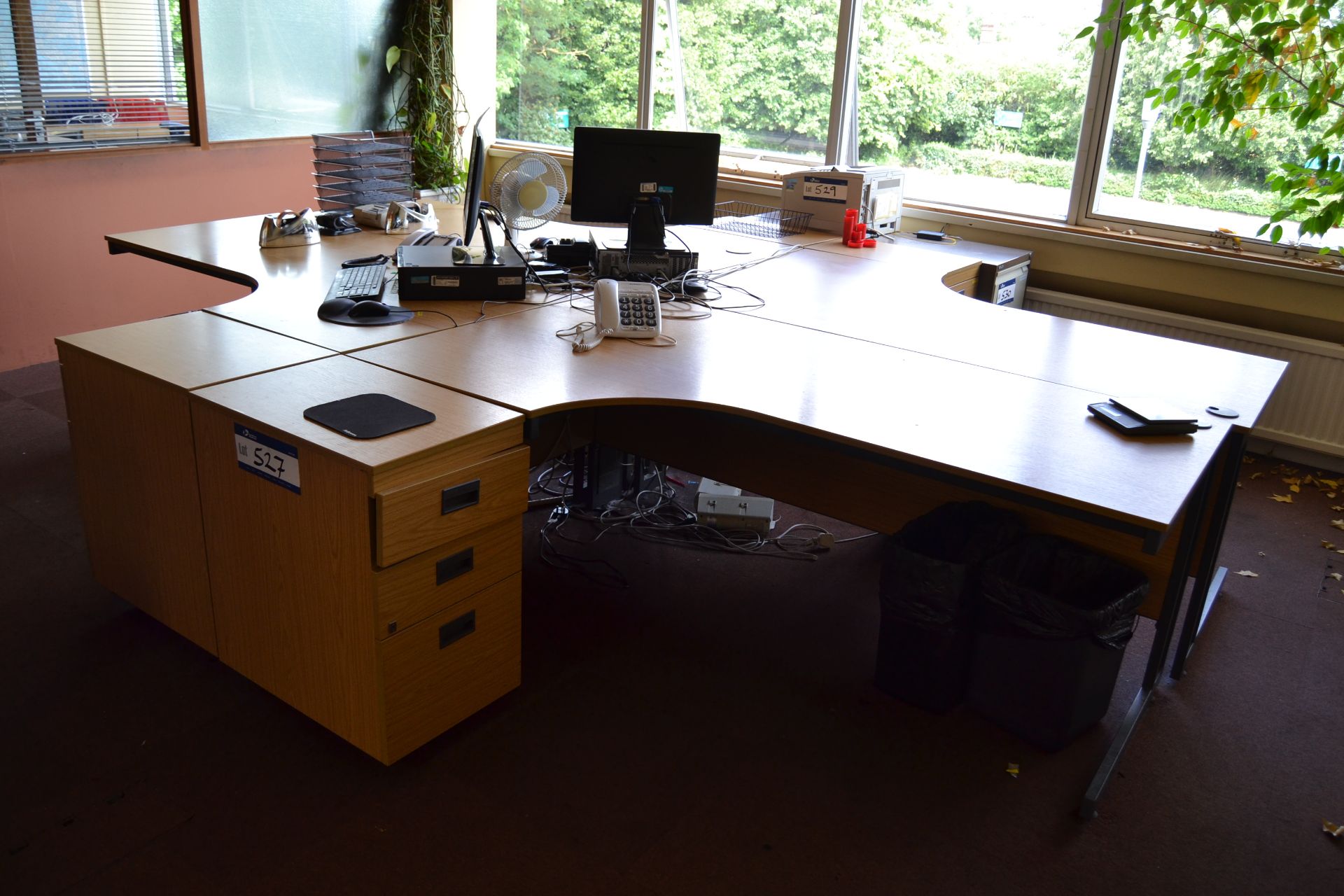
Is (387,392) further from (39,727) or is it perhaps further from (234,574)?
(39,727)

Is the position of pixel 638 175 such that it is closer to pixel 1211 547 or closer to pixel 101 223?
pixel 1211 547

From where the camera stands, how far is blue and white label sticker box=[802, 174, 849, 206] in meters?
4.20

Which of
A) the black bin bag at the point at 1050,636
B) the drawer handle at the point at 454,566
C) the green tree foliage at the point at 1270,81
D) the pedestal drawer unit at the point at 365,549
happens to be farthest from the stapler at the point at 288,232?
the green tree foliage at the point at 1270,81

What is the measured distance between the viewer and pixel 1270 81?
3.69m

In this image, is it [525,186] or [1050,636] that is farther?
[525,186]

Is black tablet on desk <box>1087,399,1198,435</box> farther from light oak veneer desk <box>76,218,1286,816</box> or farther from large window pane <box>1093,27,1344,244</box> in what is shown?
large window pane <box>1093,27,1344,244</box>

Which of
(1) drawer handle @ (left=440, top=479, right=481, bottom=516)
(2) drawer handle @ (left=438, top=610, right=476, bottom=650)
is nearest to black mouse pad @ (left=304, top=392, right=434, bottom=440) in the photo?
(1) drawer handle @ (left=440, top=479, right=481, bottom=516)

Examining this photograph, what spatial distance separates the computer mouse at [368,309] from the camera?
263cm

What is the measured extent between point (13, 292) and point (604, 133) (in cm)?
284

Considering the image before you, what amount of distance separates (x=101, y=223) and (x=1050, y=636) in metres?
4.33

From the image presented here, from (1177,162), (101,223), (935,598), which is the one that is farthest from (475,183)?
(1177,162)

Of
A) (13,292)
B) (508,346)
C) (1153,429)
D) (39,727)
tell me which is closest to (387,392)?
(508,346)

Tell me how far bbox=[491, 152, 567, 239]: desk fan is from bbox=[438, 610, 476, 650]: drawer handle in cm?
149

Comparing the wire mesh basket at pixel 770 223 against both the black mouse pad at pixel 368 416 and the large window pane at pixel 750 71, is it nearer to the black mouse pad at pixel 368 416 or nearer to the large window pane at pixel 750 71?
the large window pane at pixel 750 71
